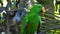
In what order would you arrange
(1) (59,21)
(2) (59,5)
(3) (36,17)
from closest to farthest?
(3) (36,17), (1) (59,21), (2) (59,5)

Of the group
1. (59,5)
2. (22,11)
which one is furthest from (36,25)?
(59,5)

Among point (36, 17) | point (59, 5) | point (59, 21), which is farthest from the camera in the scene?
point (59, 5)

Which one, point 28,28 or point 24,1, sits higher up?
point 24,1

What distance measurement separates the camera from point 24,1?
88.6 inches

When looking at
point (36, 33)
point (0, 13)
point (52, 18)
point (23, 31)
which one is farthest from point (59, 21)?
point (0, 13)

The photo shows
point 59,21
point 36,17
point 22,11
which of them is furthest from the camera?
point 59,21

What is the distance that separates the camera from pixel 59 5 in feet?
10.2

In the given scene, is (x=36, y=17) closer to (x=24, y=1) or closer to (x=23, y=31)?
(x=23, y=31)

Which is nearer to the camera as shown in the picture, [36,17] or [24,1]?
[36,17]

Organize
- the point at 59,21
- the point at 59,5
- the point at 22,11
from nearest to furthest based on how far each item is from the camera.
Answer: the point at 22,11 → the point at 59,21 → the point at 59,5

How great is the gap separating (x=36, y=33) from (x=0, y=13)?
470 mm

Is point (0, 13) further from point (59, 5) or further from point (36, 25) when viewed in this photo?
point (59, 5)

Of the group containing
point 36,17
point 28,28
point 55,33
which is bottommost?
point 55,33

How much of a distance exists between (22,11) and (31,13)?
23 centimetres
